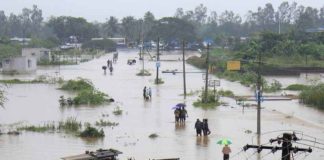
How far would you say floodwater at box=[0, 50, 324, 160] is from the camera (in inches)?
829

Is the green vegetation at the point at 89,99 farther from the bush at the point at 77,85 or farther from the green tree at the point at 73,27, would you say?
the green tree at the point at 73,27

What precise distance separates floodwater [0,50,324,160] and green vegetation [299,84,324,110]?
2.23 feet

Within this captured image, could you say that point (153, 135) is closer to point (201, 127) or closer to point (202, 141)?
point (201, 127)

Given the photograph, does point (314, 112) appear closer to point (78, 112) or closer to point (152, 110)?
point (152, 110)

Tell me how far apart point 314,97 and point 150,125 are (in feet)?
38.2

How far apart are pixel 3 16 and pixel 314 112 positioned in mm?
156050

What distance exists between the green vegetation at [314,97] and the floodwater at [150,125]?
2.23ft

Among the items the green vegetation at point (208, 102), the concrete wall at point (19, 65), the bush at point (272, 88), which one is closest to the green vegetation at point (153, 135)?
the green vegetation at point (208, 102)

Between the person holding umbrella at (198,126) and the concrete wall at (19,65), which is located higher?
the concrete wall at (19,65)

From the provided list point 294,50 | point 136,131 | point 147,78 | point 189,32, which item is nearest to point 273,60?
point 294,50

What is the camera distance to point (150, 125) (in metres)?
27.1

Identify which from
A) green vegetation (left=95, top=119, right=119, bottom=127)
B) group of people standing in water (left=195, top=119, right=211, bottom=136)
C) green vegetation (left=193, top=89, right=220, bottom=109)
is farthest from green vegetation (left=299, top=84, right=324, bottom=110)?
green vegetation (left=95, top=119, right=119, bottom=127)

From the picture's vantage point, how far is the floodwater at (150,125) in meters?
21.0

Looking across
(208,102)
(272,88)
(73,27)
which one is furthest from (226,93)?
(73,27)
